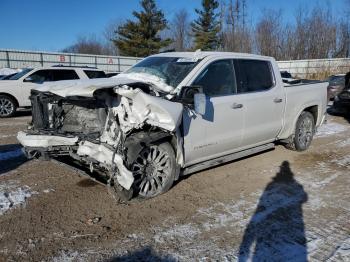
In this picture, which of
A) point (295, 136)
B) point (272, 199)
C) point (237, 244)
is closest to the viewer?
point (237, 244)

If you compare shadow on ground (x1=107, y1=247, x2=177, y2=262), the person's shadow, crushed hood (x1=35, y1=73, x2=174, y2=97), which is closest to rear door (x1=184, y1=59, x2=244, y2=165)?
crushed hood (x1=35, y1=73, x2=174, y2=97)

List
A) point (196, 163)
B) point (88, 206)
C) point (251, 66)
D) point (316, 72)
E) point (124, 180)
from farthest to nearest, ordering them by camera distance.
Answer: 1. point (316, 72)
2. point (251, 66)
3. point (196, 163)
4. point (88, 206)
5. point (124, 180)

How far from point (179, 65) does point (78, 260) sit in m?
3.12

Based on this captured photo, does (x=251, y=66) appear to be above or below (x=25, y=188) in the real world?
above

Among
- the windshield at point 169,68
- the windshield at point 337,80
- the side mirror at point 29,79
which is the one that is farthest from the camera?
the windshield at point 337,80

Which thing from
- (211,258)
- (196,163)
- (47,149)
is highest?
(47,149)

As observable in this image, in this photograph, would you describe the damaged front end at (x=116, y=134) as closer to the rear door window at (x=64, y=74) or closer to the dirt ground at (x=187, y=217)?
the dirt ground at (x=187, y=217)

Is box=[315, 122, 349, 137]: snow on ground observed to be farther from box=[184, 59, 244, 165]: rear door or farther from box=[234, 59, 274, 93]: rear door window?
box=[184, 59, 244, 165]: rear door

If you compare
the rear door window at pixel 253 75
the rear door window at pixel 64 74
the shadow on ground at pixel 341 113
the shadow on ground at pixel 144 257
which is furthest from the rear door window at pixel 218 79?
the shadow on ground at pixel 341 113

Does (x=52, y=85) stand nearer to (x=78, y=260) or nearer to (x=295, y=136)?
(x=78, y=260)

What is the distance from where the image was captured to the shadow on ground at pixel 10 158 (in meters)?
5.99

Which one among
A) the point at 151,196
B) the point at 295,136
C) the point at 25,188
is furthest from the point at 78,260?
the point at 295,136

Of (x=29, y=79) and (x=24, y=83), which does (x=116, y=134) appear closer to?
(x=24, y=83)

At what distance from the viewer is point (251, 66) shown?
19.8 feet
